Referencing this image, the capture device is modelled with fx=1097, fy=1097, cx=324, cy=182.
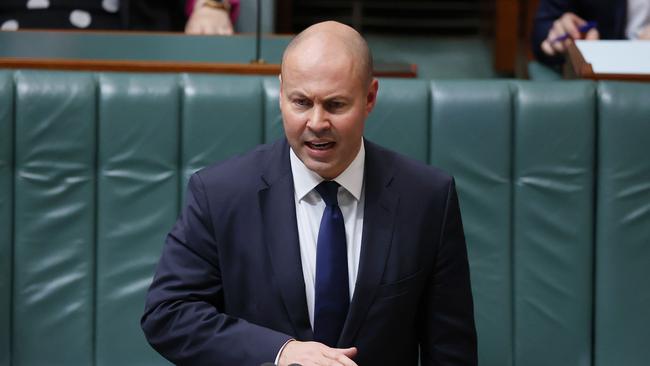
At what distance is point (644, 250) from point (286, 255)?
1.11m

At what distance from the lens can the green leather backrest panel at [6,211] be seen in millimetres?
2791

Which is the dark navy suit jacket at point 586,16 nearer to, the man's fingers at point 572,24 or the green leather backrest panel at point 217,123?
the man's fingers at point 572,24

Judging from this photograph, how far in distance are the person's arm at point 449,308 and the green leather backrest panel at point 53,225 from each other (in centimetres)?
103

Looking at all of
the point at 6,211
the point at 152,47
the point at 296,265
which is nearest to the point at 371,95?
the point at 296,265

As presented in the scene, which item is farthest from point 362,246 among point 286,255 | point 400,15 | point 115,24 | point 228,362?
point 400,15

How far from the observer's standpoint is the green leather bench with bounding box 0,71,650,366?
280 centimetres

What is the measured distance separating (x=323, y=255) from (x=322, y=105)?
1.00 ft

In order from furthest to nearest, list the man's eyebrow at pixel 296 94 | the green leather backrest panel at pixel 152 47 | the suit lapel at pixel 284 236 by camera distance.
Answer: the green leather backrest panel at pixel 152 47 → the suit lapel at pixel 284 236 → the man's eyebrow at pixel 296 94

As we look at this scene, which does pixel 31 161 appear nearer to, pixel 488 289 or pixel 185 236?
pixel 185 236

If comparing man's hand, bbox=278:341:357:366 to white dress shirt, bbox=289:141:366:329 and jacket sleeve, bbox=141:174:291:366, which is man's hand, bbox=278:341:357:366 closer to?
jacket sleeve, bbox=141:174:291:366

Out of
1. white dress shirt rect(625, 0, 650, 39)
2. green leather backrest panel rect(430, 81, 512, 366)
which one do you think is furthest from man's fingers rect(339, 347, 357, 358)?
white dress shirt rect(625, 0, 650, 39)

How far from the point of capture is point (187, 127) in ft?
9.32

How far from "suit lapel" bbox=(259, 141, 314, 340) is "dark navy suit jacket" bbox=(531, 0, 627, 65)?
1.78 meters

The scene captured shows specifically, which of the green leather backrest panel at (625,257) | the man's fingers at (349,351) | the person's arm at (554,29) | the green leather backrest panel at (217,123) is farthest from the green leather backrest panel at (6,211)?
the person's arm at (554,29)
